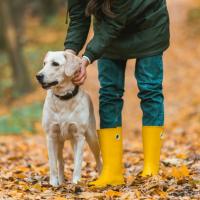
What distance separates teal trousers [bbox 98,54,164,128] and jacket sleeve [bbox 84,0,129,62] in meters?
0.30

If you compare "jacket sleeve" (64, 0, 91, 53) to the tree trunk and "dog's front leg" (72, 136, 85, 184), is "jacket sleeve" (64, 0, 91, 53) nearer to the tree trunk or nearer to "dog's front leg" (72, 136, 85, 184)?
"dog's front leg" (72, 136, 85, 184)

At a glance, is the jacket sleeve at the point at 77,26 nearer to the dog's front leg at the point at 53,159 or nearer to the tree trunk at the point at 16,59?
the dog's front leg at the point at 53,159

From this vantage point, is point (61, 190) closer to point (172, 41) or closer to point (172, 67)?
point (172, 67)

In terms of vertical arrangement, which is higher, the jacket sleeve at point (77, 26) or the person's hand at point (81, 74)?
the jacket sleeve at point (77, 26)

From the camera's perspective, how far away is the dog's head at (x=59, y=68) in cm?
581

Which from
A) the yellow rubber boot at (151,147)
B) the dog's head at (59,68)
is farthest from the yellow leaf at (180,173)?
the dog's head at (59,68)

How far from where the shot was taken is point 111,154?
6199mm

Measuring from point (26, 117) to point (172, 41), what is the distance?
32.2 feet

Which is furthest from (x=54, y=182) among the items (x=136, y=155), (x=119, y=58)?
(x=136, y=155)

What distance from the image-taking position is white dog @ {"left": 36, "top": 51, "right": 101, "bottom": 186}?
5852 millimetres

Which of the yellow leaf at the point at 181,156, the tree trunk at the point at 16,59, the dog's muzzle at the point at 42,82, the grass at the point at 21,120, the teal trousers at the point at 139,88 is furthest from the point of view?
the tree trunk at the point at 16,59

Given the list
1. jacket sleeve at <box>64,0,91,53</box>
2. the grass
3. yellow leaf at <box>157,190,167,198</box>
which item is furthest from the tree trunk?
yellow leaf at <box>157,190,167,198</box>

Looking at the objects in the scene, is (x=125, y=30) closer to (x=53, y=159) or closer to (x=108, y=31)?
(x=108, y=31)

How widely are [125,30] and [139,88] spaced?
56 cm
